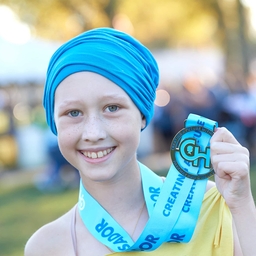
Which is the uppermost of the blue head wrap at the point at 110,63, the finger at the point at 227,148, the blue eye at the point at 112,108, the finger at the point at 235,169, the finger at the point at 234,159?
the blue head wrap at the point at 110,63

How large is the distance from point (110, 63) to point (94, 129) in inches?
8.8

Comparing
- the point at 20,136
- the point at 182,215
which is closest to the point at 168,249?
the point at 182,215


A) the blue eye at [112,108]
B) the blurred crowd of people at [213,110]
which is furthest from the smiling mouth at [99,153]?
the blurred crowd of people at [213,110]

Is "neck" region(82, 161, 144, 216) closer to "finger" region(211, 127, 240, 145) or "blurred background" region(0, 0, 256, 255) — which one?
"finger" region(211, 127, 240, 145)

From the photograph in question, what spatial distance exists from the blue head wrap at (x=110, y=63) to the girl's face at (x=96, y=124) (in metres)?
0.02

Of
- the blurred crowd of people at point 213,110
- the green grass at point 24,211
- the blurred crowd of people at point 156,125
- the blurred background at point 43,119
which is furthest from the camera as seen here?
the blurred crowd of people at point 213,110

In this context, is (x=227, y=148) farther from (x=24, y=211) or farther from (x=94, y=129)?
(x=24, y=211)

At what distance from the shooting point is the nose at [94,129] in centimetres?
155

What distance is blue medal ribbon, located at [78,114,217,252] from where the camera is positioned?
5.25 ft

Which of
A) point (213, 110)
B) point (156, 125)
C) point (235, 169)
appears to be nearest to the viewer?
point (235, 169)

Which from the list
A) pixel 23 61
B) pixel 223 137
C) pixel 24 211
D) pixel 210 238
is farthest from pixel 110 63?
pixel 23 61

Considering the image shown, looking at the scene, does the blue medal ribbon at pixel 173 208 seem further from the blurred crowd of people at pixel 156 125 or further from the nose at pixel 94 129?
the blurred crowd of people at pixel 156 125

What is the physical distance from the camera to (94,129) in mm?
1555

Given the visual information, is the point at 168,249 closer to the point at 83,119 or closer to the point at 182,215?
the point at 182,215
